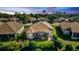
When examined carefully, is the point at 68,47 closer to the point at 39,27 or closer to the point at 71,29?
the point at 71,29

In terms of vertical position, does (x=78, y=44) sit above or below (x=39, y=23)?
below

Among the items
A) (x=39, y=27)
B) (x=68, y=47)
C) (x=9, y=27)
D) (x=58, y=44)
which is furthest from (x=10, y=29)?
(x=68, y=47)

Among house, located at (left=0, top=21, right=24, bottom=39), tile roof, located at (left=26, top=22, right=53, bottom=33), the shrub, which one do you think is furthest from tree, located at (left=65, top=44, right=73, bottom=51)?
house, located at (left=0, top=21, right=24, bottom=39)

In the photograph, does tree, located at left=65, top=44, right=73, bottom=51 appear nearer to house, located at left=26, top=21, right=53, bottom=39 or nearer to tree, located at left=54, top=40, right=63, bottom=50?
tree, located at left=54, top=40, right=63, bottom=50

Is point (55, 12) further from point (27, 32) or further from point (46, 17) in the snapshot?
point (27, 32)
